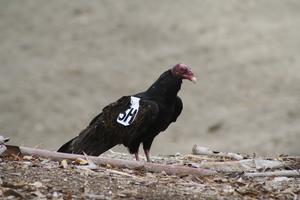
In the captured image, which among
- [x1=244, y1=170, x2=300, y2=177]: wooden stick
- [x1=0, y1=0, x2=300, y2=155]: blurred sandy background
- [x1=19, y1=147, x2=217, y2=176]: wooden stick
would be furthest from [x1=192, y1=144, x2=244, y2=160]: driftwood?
[x1=0, y1=0, x2=300, y2=155]: blurred sandy background

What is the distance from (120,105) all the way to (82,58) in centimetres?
1347

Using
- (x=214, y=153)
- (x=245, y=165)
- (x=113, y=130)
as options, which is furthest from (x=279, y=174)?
(x=113, y=130)

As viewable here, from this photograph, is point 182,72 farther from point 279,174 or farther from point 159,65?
point 159,65

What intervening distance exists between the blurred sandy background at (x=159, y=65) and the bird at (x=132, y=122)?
8521mm

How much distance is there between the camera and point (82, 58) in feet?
65.7

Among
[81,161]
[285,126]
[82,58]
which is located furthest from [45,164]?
[82,58]

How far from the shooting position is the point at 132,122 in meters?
6.52

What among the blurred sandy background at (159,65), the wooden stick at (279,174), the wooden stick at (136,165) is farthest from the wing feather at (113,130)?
the blurred sandy background at (159,65)

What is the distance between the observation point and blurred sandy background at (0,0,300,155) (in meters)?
16.8

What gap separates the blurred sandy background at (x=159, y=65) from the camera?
1683 cm

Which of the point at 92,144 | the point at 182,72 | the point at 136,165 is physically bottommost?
the point at 136,165

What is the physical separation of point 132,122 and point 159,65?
12694 mm

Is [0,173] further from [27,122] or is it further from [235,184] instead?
[27,122]

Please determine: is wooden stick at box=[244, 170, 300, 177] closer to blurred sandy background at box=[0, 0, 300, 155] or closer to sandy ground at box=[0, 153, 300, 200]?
sandy ground at box=[0, 153, 300, 200]
